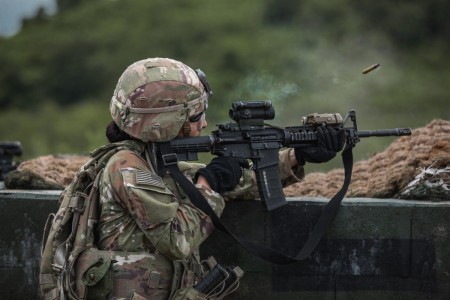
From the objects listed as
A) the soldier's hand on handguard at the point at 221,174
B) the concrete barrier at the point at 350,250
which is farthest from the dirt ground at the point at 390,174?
the soldier's hand on handguard at the point at 221,174

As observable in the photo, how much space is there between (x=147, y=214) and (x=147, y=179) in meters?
0.18

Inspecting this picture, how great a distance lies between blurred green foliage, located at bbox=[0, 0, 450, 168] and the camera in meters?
17.4

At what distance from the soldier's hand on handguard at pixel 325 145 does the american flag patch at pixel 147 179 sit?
3.09 ft

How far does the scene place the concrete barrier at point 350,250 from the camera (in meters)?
5.99

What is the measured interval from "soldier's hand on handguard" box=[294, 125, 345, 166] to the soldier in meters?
0.51

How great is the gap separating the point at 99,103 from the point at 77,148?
11.0 feet

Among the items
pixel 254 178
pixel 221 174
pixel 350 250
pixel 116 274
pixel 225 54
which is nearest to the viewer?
pixel 116 274

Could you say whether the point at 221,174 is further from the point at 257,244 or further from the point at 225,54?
the point at 225,54

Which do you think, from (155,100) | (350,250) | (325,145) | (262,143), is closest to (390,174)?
(350,250)

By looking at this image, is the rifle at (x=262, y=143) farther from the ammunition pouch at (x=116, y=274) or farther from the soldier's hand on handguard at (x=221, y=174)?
the ammunition pouch at (x=116, y=274)

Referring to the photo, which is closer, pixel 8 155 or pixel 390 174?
pixel 390 174

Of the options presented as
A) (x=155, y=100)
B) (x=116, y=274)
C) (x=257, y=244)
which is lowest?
(x=116, y=274)

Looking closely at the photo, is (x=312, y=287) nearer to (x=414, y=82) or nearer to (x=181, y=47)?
(x=414, y=82)

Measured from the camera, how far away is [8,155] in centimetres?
875
